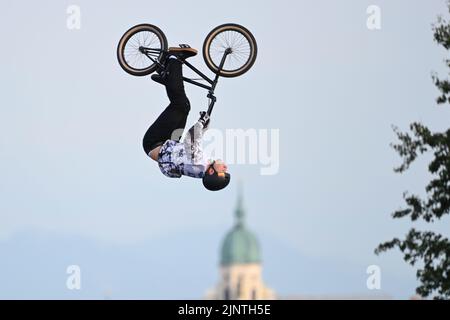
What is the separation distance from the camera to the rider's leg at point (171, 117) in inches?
949

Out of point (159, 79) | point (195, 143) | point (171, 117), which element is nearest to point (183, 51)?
point (159, 79)

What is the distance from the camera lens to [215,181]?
23.8 metres

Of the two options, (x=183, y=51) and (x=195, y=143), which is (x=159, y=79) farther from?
(x=195, y=143)

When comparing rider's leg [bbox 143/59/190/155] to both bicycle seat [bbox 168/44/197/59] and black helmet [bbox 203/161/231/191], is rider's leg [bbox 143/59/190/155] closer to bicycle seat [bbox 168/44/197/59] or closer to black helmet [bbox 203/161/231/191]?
bicycle seat [bbox 168/44/197/59]

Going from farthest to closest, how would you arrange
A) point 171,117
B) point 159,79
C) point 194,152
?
point 159,79 < point 171,117 < point 194,152

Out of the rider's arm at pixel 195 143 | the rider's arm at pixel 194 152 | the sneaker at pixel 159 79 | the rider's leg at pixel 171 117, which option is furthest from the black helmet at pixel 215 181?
the sneaker at pixel 159 79

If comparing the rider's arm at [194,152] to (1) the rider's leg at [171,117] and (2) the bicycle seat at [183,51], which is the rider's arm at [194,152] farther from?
(2) the bicycle seat at [183,51]

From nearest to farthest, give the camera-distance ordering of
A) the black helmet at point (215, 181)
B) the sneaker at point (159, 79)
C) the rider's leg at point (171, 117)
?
the black helmet at point (215, 181) < the rider's leg at point (171, 117) < the sneaker at point (159, 79)

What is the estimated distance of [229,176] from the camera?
23969 millimetres

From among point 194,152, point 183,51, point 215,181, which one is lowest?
point 215,181

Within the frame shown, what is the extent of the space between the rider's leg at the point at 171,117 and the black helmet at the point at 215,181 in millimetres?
912

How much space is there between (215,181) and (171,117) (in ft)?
4.35
